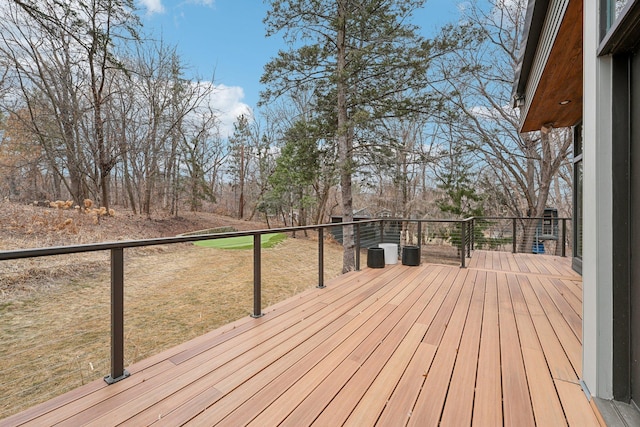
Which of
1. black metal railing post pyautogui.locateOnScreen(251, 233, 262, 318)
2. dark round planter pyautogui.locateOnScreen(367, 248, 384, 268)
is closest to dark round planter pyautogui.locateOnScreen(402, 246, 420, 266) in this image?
dark round planter pyautogui.locateOnScreen(367, 248, 384, 268)

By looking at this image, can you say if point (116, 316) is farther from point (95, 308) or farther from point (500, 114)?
point (500, 114)

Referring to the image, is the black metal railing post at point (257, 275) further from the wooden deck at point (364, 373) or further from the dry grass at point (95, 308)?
the dry grass at point (95, 308)

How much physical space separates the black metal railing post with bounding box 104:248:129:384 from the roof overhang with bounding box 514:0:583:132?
3.25 metres

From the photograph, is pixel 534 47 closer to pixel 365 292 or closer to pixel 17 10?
pixel 365 292

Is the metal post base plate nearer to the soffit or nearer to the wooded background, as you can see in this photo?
the soffit

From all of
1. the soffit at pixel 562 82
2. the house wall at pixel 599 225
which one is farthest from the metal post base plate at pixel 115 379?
the soffit at pixel 562 82

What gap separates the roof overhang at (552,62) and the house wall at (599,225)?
2.42ft

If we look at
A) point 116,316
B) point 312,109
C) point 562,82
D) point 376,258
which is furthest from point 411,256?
point 312,109

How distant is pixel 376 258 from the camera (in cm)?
498

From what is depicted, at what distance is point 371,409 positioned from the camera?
1484mm

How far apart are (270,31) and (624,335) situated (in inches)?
309

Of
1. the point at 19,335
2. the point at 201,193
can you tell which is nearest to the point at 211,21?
the point at 201,193

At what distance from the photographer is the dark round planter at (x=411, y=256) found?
5.15 meters

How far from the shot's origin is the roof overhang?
2087 mm
